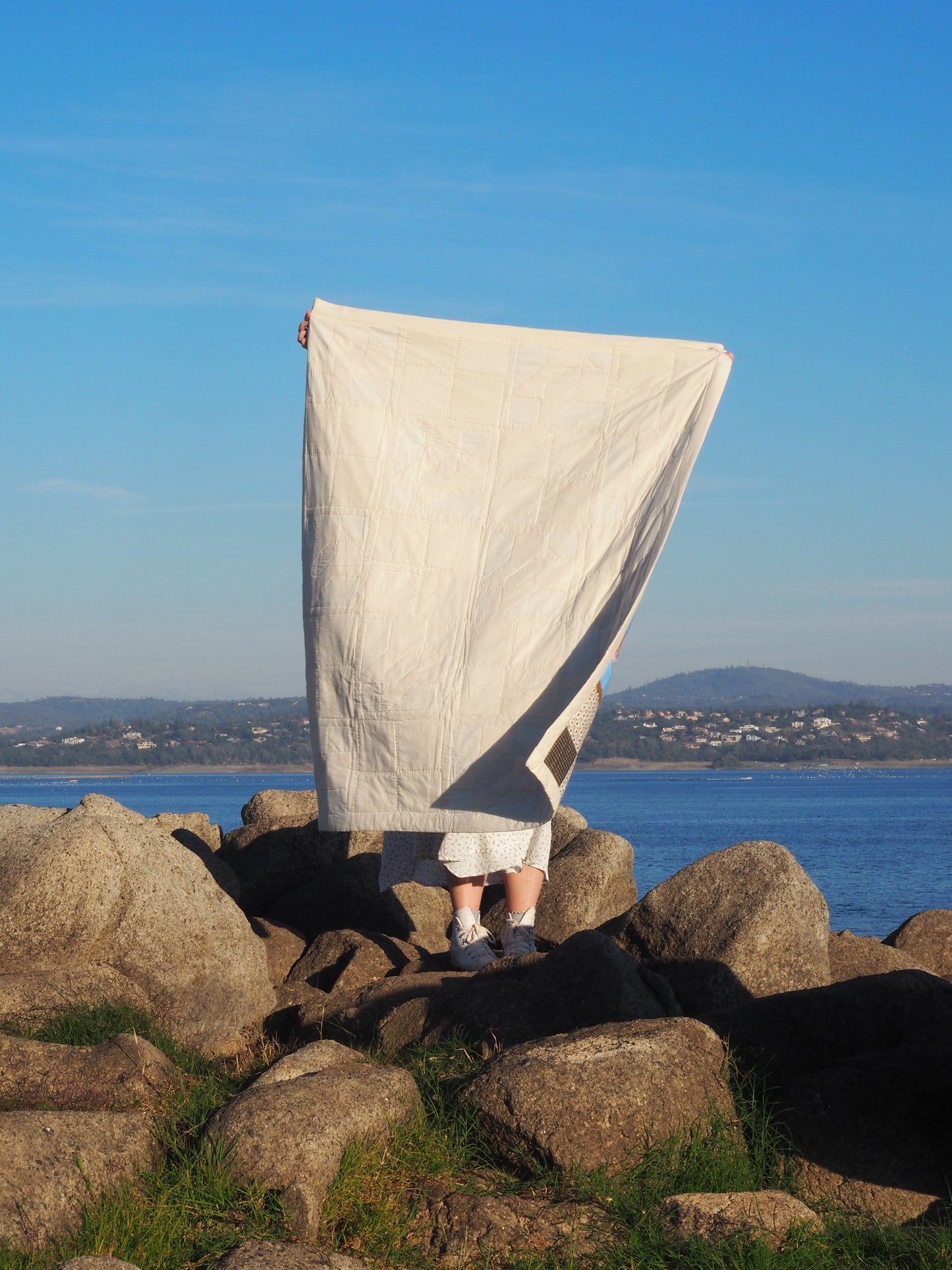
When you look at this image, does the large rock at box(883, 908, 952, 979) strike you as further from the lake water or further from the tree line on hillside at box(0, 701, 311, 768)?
the tree line on hillside at box(0, 701, 311, 768)

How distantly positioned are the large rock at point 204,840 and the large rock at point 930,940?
4.67m

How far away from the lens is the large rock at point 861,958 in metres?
7.43

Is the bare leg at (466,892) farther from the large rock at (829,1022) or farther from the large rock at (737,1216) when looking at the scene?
the large rock at (737,1216)

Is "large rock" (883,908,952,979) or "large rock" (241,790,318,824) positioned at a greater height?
"large rock" (241,790,318,824)

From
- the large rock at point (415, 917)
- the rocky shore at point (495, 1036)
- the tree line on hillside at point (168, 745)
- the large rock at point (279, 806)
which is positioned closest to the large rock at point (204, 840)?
the large rock at point (279, 806)

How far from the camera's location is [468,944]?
7344 mm

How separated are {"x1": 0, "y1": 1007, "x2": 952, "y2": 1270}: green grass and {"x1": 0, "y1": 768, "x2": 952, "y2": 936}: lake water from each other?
892 inches

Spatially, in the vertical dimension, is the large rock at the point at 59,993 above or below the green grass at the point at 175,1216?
above

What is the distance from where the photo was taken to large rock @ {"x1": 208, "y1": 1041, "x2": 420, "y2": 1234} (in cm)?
436

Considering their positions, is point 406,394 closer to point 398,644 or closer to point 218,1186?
point 398,644

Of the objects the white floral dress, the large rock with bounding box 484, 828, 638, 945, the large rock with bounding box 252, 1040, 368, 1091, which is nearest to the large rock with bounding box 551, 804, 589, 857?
the large rock with bounding box 484, 828, 638, 945

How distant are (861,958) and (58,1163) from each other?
4903 mm

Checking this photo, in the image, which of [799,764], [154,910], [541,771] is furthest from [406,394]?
[799,764]

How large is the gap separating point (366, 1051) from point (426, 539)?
2.96 metres
